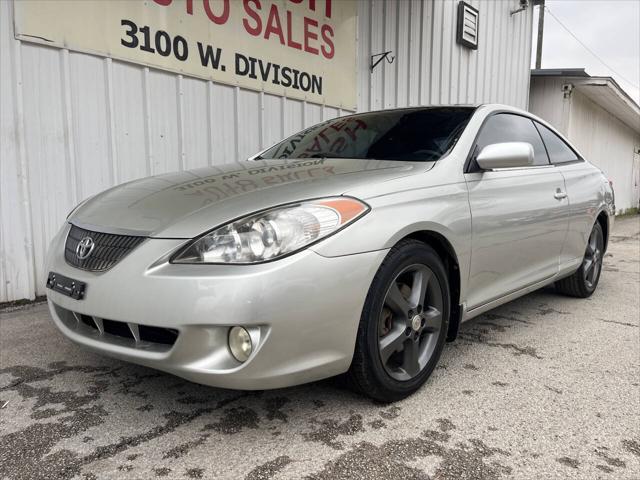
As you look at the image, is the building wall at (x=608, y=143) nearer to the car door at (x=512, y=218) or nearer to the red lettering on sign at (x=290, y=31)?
the red lettering on sign at (x=290, y=31)

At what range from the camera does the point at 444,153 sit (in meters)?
2.66

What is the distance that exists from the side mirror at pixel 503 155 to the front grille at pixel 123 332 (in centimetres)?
174

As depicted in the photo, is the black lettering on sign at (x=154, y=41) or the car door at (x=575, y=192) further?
the black lettering on sign at (x=154, y=41)

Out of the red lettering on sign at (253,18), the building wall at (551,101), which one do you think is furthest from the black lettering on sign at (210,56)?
the building wall at (551,101)

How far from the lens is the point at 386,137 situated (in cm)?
302

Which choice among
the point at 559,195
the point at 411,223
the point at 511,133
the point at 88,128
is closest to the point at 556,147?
the point at 559,195

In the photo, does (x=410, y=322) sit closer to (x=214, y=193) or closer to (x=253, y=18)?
(x=214, y=193)

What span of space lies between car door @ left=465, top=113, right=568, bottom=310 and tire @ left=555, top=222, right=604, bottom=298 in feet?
2.48

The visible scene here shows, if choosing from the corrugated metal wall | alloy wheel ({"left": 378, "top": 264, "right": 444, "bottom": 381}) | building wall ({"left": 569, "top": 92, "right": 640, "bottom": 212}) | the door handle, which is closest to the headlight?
alloy wheel ({"left": 378, "top": 264, "right": 444, "bottom": 381})

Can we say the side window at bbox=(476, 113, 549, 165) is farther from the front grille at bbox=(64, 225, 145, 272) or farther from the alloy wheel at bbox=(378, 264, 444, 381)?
the front grille at bbox=(64, 225, 145, 272)

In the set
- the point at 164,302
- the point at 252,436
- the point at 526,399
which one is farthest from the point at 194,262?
the point at 526,399

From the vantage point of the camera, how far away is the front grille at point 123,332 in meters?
1.93

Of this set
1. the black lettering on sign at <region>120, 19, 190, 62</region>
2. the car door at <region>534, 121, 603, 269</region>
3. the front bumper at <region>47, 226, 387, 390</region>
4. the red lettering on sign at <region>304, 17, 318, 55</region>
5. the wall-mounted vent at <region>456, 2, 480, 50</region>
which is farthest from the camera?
the wall-mounted vent at <region>456, 2, 480, 50</region>

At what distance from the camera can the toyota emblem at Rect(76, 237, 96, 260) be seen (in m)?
2.15
